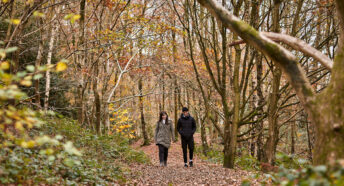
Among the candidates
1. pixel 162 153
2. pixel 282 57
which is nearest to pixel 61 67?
pixel 282 57

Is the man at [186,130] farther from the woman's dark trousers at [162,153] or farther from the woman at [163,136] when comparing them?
the woman's dark trousers at [162,153]

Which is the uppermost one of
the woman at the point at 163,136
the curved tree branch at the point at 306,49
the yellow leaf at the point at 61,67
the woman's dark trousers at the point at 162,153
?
the curved tree branch at the point at 306,49

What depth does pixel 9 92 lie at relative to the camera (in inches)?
82.4

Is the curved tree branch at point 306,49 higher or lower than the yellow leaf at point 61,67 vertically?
higher

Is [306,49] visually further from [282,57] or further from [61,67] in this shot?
[61,67]

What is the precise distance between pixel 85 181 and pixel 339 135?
419cm

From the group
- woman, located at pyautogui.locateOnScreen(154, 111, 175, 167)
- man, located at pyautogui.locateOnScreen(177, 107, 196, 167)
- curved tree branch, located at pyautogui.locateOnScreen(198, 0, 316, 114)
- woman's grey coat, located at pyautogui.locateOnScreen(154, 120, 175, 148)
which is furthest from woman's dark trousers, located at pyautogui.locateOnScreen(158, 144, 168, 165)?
curved tree branch, located at pyautogui.locateOnScreen(198, 0, 316, 114)

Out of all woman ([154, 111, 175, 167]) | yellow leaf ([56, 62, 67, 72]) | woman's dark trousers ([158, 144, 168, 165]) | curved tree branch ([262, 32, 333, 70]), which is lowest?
woman's dark trousers ([158, 144, 168, 165])

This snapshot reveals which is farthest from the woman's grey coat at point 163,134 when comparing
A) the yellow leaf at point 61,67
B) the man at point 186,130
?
the yellow leaf at point 61,67

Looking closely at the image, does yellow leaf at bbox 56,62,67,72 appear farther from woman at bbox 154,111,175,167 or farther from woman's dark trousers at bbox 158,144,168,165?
woman's dark trousers at bbox 158,144,168,165

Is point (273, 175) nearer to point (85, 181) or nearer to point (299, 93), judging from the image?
point (299, 93)

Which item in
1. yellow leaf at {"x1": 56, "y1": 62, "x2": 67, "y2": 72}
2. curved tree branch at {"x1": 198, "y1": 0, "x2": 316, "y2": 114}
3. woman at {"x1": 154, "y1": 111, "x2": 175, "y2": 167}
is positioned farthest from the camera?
woman at {"x1": 154, "y1": 111, "x2": 175, "y2": 167}

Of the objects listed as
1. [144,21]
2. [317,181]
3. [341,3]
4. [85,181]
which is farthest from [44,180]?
[144,21]

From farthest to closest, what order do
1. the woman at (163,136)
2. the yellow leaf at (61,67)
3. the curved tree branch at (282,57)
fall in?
the woman at (163,136) < the curved tree branch at (282,57) < the yellow leaf at (61,67)
